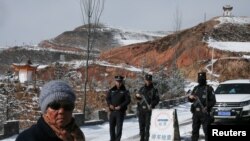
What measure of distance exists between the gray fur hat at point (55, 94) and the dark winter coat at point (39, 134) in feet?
0.58

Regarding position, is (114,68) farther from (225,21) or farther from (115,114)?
(115,114)

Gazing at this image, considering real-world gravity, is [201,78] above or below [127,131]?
above

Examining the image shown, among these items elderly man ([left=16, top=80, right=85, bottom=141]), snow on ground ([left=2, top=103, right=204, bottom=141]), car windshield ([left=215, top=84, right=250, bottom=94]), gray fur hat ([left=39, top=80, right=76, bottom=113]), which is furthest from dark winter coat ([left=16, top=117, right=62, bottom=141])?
car windshield ([left=215, top=84, right=250, bottom=94])

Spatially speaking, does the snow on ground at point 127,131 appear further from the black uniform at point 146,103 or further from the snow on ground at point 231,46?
the snow on ground at point 231,46

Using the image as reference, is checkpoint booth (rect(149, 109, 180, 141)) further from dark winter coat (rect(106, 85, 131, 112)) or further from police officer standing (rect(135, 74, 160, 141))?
dark winter coat (rect(106, 85, 131, 112))

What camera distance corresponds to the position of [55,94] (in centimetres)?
350

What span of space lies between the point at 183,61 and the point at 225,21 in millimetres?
25857

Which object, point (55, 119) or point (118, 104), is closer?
point (55, 119)

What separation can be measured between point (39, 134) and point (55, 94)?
0.31 meters

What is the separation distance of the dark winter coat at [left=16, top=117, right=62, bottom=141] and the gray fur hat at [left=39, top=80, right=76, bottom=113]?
176 mm

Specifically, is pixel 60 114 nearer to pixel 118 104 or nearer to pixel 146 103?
pixel 118 104

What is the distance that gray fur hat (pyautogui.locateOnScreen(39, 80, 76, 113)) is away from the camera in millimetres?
3498

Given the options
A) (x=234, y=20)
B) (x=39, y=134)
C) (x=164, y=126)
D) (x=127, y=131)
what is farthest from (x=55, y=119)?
(x=234, y=20)

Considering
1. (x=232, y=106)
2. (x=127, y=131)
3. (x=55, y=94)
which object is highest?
(x=55, y=94)
